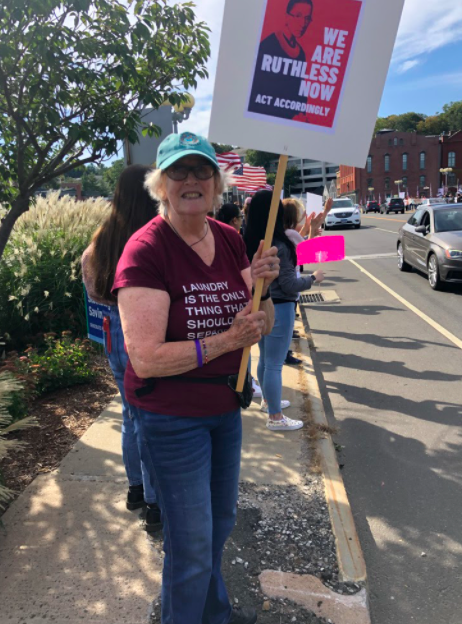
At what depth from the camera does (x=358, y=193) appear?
3477 inches

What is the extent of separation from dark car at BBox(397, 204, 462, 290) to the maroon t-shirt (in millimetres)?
8789

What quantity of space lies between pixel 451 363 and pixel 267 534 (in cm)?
401

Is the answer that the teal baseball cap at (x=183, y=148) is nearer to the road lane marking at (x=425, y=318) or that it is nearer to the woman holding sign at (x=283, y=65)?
the woman holding sign at (x=283, y=65)

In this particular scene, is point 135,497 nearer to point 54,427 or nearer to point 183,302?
point 54,427

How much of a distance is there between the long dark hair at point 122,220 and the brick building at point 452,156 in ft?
314

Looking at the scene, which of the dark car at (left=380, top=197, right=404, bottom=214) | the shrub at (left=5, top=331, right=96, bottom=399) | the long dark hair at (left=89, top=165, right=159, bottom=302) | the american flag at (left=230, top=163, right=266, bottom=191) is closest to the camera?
the long dark hair at (left=89, top=165, right=159, bottom=302)

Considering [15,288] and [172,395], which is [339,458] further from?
[15,288]

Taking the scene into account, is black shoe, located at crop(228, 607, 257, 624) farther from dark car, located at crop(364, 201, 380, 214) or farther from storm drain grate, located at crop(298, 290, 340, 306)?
dark car, located at crop(364, 201, 380, 214)

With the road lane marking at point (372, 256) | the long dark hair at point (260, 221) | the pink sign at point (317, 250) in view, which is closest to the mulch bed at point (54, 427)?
the long dark hair at point (260, 221)

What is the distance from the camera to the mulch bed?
3562 millimetres

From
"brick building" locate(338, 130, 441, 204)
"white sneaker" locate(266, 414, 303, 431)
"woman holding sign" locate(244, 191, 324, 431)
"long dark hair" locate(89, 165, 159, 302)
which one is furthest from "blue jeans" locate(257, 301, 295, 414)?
"brick building" locate(338, 130, 441, 204)

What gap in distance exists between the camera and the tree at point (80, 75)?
4.19 m

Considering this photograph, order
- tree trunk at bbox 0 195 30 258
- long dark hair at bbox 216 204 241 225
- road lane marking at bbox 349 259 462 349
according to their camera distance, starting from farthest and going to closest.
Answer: road lane marking at bbox 349 259 462 349 < long dark hair at bbox 216 204 241 225 < tree trunk at bbox 0 195 30 258

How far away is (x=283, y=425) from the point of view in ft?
13.7
